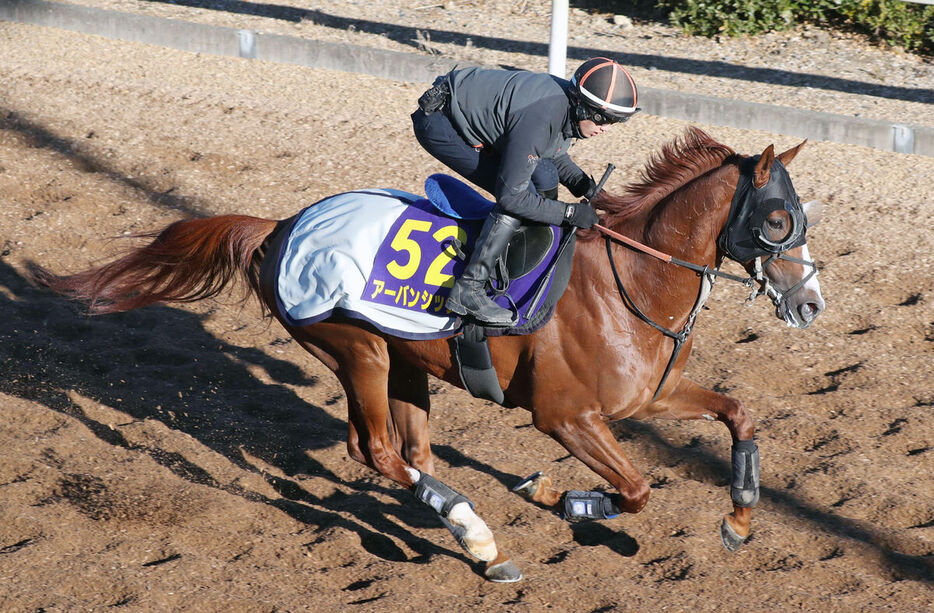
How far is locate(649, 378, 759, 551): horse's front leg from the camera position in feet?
14.0

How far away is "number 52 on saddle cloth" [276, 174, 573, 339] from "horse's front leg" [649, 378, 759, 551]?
Result: 722 millimetres

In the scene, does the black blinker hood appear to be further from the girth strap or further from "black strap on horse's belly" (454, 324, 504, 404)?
"black strap on horse's belly" (454, 324, 504, 404)

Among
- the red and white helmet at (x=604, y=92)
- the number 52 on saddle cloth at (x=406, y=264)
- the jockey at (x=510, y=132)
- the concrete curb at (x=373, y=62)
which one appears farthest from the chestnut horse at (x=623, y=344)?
the concrete curb at (x=373, y=62)

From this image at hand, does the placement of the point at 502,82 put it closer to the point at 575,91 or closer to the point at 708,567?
the point at 575,91

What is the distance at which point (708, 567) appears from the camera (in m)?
4.23

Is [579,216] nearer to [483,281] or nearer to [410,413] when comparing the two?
A: [483,281]

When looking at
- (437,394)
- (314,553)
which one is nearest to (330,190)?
(437,394)

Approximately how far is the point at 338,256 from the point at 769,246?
1.73 m

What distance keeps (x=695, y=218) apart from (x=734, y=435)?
0.98 m

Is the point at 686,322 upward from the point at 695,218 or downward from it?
downward

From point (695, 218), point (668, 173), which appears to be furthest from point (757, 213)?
point (668, 173)

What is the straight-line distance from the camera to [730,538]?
168 inches

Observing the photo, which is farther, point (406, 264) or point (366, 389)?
point (366, 389)

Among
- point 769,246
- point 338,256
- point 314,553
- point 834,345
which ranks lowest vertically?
point 314,553
